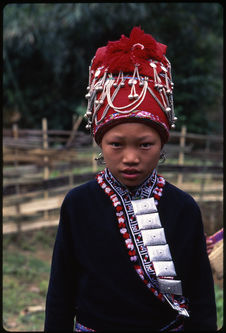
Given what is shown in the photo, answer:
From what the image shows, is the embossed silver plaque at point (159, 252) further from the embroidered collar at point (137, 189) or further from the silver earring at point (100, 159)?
the silver earring at point (100, 159)

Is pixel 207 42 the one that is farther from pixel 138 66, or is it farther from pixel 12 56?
pixel 138 66

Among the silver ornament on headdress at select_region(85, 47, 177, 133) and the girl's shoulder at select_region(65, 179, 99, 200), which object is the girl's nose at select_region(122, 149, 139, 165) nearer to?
the silver ornament on headdress at select_region(85, 47, 177, 133)

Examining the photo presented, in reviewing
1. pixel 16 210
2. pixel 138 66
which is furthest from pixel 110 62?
pixel 16 210

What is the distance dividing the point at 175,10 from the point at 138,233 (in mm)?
15393

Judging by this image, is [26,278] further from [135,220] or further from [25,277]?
[135,220]

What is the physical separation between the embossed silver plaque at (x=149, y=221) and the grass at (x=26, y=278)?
2.57 metres

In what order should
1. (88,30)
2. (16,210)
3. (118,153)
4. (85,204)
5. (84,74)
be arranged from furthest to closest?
(84,74)
(88,30)
(16,210)
(85,204)
(118,153)

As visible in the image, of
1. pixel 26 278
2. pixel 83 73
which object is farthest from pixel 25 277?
pixel 83 73

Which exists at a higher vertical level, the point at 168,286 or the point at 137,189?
the point at 137,189

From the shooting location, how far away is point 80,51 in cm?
1557

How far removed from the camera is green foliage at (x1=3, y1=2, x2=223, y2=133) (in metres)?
14.3

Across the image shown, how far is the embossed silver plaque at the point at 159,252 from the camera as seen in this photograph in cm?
170

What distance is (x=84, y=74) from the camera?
51.9 ft

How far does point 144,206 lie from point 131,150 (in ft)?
0.97
